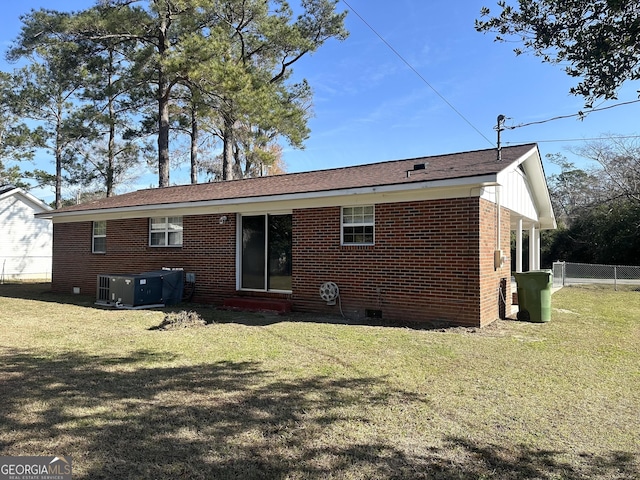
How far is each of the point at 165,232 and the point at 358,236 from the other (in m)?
6.21

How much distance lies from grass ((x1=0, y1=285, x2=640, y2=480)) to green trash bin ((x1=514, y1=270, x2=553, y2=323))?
4.61 feet

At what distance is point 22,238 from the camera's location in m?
26.2

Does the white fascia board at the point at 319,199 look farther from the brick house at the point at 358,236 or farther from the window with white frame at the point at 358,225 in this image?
the window with white frame at the point at 358,225

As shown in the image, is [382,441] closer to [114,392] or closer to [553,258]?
[114,392]

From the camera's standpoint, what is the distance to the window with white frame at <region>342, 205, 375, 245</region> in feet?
30.2

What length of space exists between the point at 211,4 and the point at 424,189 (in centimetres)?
1663

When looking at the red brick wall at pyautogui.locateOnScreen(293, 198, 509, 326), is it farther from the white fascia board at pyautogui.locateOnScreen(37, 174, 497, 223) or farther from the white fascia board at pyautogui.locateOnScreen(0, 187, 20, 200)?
the white fascia board at pyautogui.locateOnScreen(0, 187, 20, 200)

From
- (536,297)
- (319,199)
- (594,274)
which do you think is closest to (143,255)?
(319,199)

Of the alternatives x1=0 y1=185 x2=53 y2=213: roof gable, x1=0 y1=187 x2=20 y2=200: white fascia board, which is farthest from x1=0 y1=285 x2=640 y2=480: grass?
x1=0 y1=185 x2=53 y2=213: roof gable

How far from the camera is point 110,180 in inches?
1199

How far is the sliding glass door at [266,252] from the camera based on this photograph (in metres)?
10.7

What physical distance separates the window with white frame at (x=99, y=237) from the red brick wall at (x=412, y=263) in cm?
764

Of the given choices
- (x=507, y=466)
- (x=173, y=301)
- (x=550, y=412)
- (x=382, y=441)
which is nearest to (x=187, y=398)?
(x=382, y=441)

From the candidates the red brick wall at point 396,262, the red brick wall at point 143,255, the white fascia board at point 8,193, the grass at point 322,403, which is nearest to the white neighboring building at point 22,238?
the white fascia board at point 8,193
